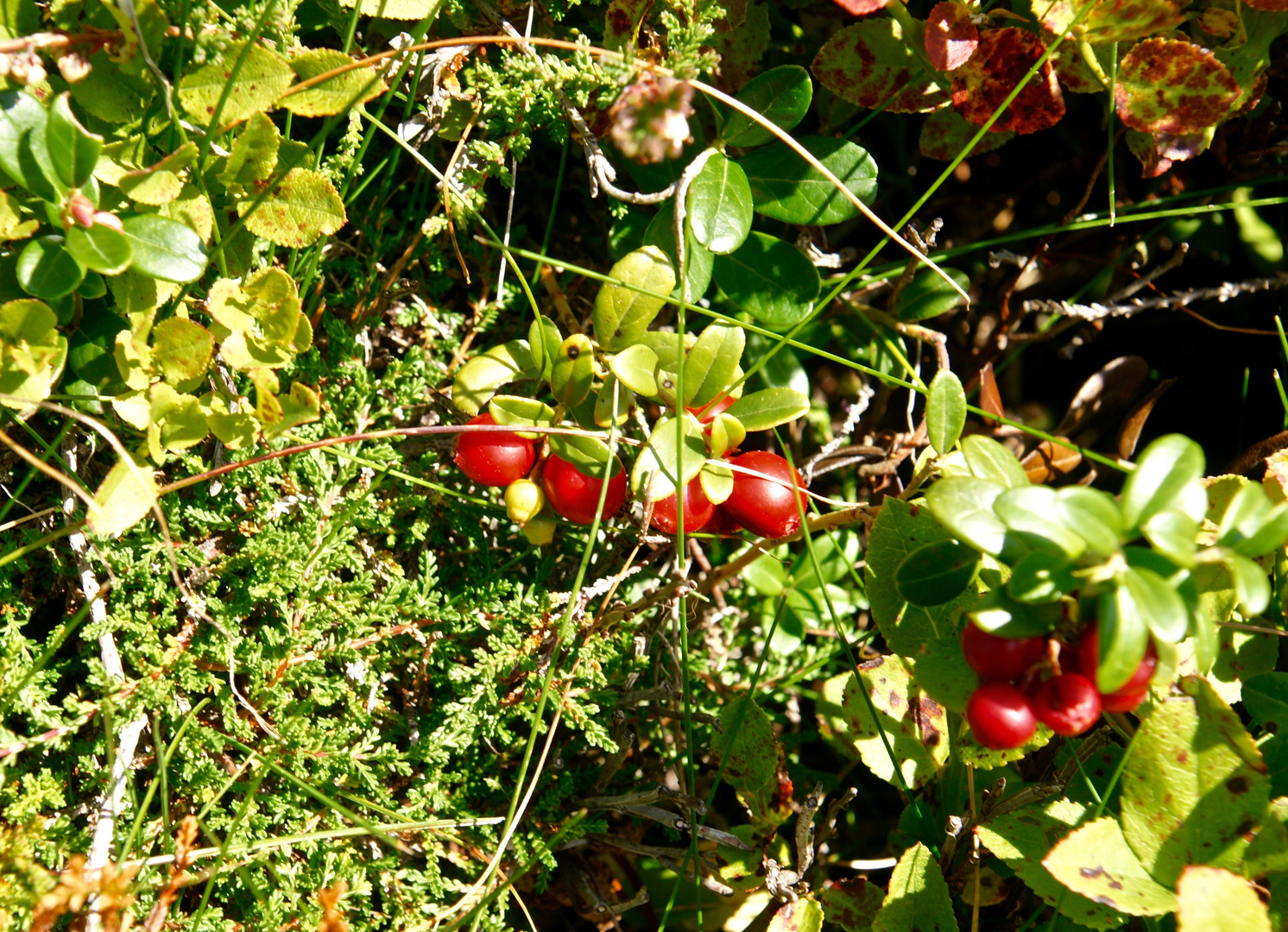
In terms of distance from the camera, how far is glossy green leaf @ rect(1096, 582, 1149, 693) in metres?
1.19

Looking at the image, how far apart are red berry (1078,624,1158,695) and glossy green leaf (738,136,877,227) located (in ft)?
3.40

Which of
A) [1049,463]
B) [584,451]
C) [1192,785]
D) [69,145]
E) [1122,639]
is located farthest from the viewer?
[1049,463]

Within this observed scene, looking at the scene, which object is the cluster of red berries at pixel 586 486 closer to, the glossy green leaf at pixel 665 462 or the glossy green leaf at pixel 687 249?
the glossy green leaf at pixel 665 462

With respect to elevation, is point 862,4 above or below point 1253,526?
above

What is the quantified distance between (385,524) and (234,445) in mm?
346

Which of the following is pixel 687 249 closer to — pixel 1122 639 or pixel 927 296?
pixel 927 296

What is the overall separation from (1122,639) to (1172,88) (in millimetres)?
1313

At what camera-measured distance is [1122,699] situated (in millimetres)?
1305

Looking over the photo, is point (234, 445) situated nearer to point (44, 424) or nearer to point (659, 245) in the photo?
point (44, 424)

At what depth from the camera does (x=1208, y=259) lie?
260 cm

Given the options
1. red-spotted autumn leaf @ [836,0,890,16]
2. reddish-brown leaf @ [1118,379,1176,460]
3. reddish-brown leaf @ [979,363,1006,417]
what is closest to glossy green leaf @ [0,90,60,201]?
red-spotted autumn leaf @ [836,0,890,16]

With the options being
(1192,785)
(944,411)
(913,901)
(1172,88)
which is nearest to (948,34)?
(1172,88)

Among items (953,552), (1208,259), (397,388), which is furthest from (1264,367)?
(397,388)

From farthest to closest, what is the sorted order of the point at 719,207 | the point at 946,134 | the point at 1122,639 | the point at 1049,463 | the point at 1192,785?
the point at 1049,463, the point at 946,134, the point at 719,207, the point at 1192,785, the point at 1122,639
